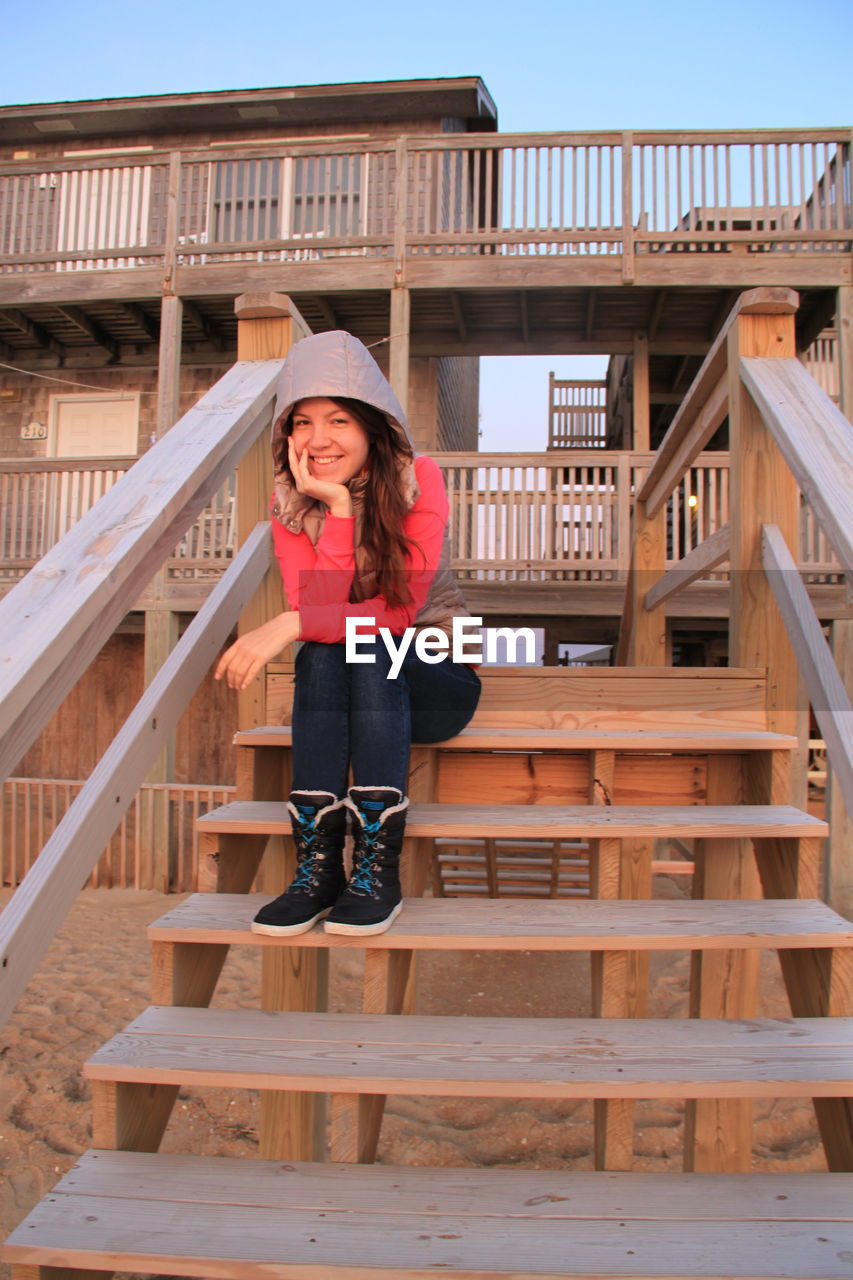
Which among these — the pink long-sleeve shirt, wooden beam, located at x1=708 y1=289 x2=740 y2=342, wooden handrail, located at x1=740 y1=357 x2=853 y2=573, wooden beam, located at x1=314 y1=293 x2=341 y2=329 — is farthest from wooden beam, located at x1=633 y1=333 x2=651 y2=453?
the pink long-sleeve shirt

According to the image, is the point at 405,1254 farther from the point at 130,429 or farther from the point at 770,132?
the point at 130,429

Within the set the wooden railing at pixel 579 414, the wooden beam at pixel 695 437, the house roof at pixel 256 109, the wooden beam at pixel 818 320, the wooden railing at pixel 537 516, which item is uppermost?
the house roof at pixel 256 109

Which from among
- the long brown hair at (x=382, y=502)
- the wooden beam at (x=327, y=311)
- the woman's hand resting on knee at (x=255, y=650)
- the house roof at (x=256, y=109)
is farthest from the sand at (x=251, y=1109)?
the house roof at (x=256, y=109)

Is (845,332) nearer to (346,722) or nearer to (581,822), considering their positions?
(581,822)

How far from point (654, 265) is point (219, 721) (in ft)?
19.8

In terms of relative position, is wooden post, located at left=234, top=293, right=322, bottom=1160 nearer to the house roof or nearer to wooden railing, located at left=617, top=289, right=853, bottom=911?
wooden railing, located at left=617, top=289, right=853, bottom=911

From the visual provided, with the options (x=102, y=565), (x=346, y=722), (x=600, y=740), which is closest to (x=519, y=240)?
(x=600, y=740)

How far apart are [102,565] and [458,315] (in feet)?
23.6

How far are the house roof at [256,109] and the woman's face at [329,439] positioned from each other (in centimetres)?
901

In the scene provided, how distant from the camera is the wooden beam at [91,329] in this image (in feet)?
26.5

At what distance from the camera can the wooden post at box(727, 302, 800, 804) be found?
2049 millimetres

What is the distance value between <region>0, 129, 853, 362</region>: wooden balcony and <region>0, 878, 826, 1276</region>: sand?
552 centimetres

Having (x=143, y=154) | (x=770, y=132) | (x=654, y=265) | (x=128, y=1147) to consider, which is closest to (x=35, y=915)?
(x=128, y=1147)

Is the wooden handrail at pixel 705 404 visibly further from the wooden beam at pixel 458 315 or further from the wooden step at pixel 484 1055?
the wooden beam at pixel 458 315
